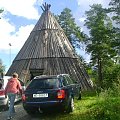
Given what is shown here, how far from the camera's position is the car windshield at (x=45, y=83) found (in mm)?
14613

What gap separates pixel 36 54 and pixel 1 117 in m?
21.3

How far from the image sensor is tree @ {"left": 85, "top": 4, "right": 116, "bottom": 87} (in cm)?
4734

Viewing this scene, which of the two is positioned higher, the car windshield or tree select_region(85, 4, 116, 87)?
tree select_region(85, 4, 116, 87)

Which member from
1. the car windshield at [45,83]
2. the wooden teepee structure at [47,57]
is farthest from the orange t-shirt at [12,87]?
the wooden teepee structure at [47,57]

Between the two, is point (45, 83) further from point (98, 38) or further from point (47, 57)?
point (98, 38)

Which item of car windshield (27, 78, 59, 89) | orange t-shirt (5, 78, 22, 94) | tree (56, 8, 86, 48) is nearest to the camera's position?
car windshield (27, 78, 59, 89)

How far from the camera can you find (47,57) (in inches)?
1431

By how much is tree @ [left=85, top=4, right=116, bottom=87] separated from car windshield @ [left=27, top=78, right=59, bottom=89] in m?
31.1

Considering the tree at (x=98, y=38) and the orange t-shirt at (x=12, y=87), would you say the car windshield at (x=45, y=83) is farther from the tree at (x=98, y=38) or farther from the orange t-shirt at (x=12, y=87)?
the tree at (x=98, y=38)

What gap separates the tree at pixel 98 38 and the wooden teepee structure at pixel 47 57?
29.4 feet

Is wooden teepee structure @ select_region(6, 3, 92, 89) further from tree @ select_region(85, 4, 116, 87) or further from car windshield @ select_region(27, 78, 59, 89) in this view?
car windshield @ select_region(27, 78, 59, 89)

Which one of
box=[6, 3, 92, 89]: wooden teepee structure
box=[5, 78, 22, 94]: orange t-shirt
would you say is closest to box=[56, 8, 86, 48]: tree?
box=[6, 3, 92, 89]: wooden teepee structure

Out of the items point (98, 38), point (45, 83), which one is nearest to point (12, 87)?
point (45, 83)

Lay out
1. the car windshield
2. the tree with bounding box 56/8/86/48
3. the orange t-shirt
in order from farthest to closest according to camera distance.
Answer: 1. the tree with bounding box 56/8/86/48
2. the orange t-shirt
3. the car windshield
